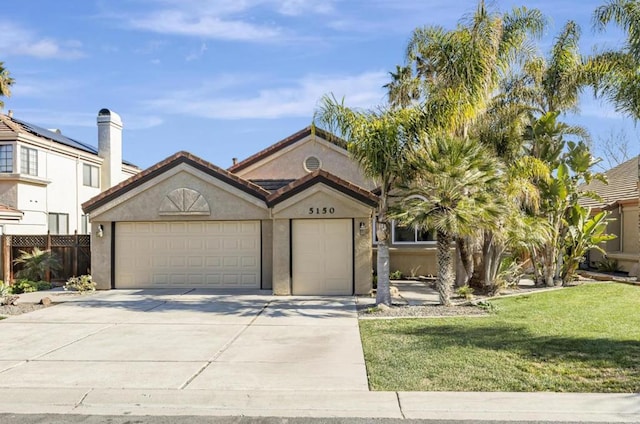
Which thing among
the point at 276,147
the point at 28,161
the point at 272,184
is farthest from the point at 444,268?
the point at 28,161

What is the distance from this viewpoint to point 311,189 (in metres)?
15.0

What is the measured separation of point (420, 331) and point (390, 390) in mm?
3478

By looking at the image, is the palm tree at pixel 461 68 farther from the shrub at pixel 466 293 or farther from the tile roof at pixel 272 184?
the tile roof at pixel 272 184

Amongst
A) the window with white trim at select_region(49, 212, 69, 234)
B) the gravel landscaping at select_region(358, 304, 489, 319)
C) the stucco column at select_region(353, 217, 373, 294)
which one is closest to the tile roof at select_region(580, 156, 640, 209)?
the stucco column at select_region(353, 217, 373, 294)

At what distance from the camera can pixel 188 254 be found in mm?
16703

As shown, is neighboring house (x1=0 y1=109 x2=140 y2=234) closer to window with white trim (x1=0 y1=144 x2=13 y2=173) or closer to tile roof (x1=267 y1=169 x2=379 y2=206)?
window with white trim (x1=0 y1=144 x2=13 y2=173)

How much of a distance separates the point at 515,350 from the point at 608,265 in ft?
49.7

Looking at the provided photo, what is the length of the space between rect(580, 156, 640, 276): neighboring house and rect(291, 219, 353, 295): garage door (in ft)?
32.7

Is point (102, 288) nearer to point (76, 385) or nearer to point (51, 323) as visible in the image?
point (51, 323)

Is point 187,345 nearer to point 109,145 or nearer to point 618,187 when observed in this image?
point 109,145

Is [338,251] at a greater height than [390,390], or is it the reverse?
[338,251]

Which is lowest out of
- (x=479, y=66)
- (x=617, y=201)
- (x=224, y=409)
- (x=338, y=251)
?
(x=224, y=409)

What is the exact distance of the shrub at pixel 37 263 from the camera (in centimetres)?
1730

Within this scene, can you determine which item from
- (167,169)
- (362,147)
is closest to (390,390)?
(362,147)
